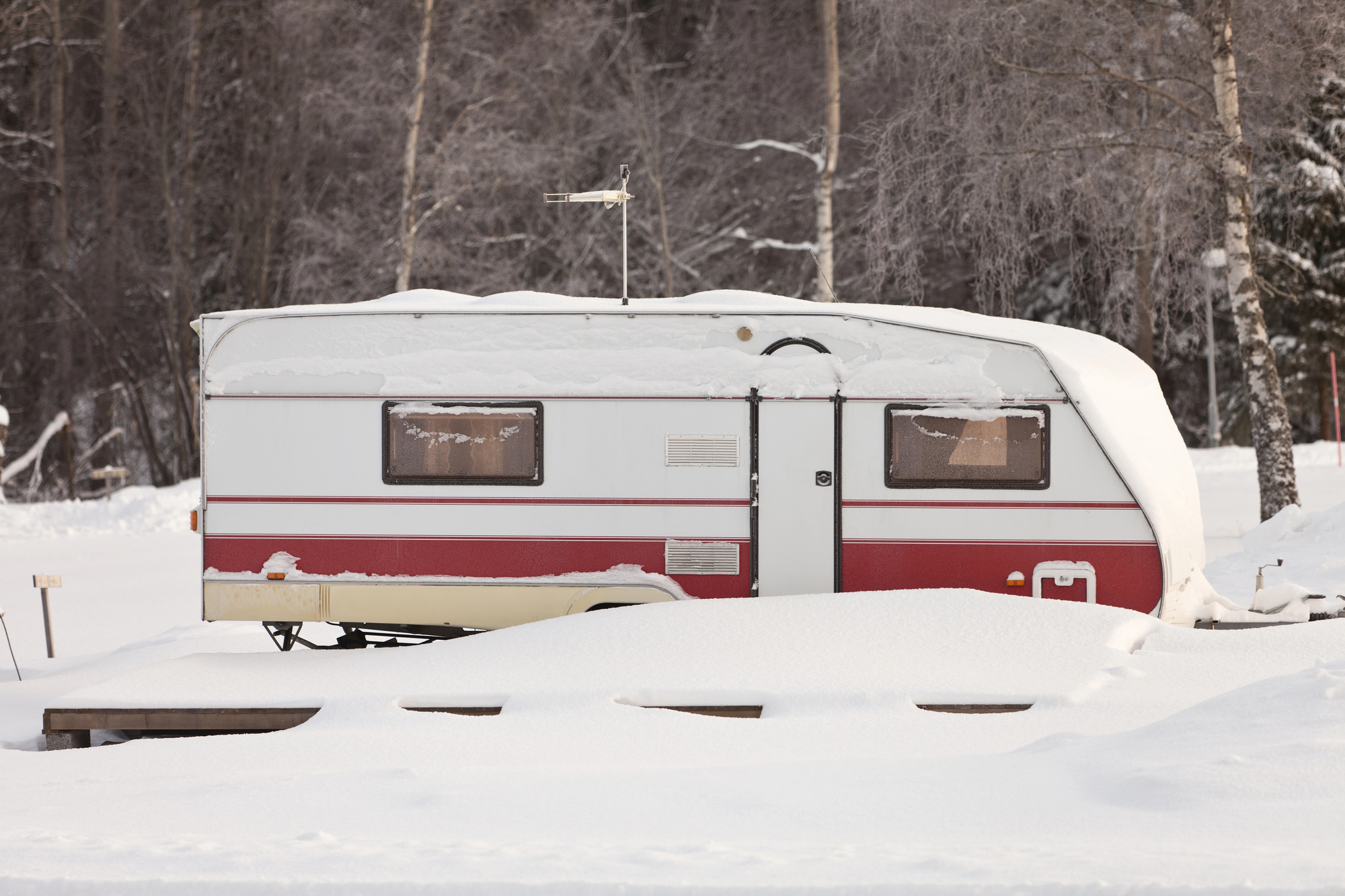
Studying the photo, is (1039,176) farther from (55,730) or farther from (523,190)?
(523,190)

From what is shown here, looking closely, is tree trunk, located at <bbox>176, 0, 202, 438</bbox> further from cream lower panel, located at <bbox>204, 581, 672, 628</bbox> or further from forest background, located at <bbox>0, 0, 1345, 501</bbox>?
cream lower panel, located at <bbox>204, 581, 672, 628</bbox>

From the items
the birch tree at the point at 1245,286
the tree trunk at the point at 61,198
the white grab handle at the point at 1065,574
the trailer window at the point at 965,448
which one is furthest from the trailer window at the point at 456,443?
the tree trunk at the point at 61,198

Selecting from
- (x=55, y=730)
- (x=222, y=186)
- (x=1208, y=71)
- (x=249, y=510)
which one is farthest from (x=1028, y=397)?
(x=222, y=186)

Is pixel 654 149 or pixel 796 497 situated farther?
pixel 654 149

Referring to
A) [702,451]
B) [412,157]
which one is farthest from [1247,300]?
[412,157]

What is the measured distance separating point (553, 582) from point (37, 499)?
1634 centimetres

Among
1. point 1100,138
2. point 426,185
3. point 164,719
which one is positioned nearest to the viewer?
point 164,719

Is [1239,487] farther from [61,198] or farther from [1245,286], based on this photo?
[61,198]

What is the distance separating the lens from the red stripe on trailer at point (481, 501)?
7020mm

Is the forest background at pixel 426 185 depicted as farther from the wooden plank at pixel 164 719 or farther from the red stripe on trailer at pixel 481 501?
the wooden plank at pixel 164 719

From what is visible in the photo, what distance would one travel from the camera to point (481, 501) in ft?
23.3

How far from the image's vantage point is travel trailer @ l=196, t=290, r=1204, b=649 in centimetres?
692

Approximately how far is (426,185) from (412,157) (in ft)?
3.94

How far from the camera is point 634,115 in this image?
71.7 ft
